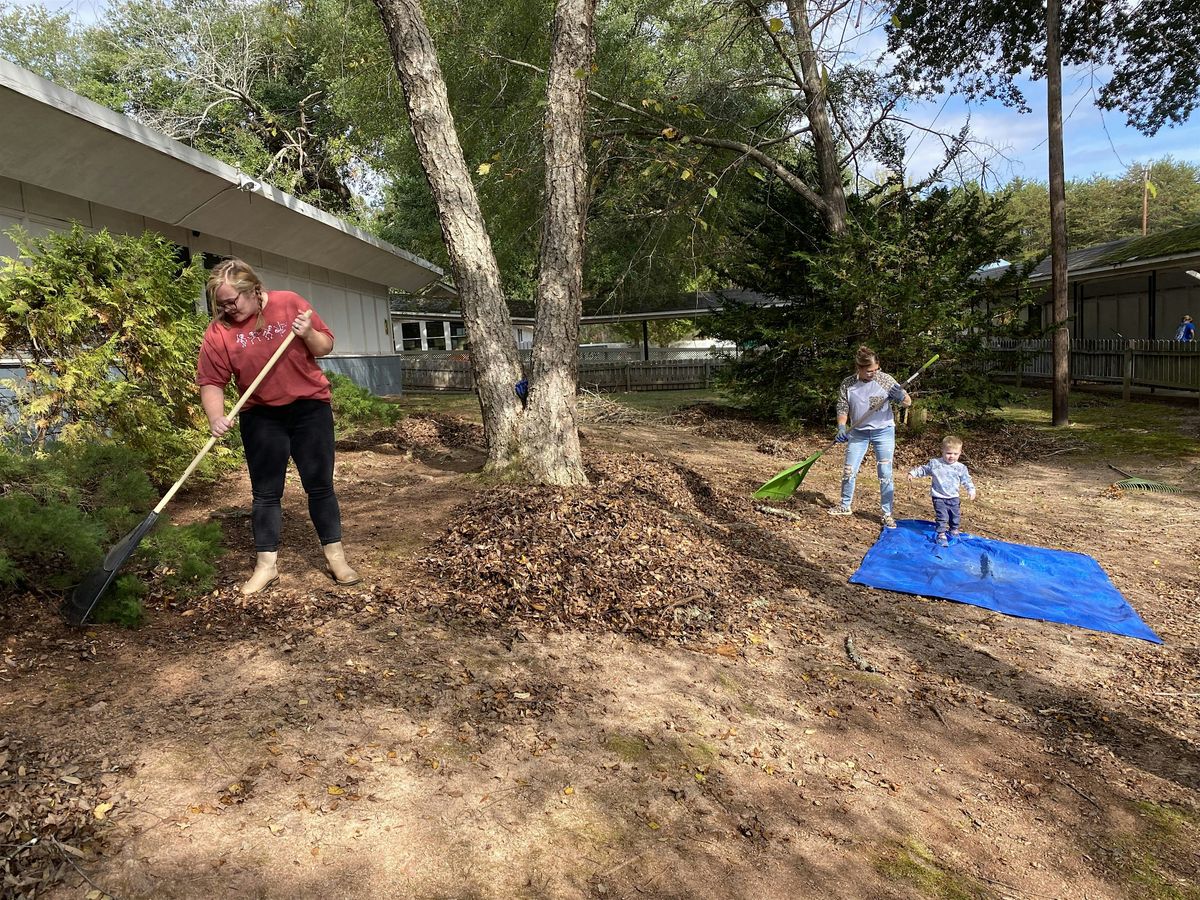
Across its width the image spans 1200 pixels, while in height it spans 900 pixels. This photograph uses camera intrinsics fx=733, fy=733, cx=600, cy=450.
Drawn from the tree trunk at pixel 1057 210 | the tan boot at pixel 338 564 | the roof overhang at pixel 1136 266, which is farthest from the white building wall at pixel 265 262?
the roof overhang at pixel 1136 266

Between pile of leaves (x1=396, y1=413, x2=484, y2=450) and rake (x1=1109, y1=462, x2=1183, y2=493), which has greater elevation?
pile of leaves (x1=396, y1=413, x2=484, y2=450)

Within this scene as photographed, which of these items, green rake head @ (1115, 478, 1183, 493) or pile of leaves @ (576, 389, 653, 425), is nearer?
green rake head @ (1115, 478, 1183, 493)

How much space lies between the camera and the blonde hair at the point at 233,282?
3.72 m

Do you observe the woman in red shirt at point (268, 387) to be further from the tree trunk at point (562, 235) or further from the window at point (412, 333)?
the window at point (412, 333)

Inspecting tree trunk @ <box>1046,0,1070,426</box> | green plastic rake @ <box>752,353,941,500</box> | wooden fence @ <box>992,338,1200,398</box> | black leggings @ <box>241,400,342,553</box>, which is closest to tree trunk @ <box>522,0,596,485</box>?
black leggings @ <box>241,400,342,553</box>

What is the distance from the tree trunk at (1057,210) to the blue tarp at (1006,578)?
25.3 feet

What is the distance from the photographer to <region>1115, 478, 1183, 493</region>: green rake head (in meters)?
7.83

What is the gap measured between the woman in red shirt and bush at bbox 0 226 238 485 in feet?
7.38

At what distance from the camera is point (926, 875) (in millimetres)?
2482

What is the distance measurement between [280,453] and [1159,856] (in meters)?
4.18

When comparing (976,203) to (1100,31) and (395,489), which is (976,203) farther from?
(395,489)

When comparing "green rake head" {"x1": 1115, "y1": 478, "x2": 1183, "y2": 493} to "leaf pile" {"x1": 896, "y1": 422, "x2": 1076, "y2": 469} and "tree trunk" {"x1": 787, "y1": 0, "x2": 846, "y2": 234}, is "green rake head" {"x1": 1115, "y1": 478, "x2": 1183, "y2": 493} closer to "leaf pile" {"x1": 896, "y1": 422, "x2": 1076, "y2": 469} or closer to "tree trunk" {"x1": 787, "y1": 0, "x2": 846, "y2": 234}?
"leaf pile" {"x1": 896, "y1": 422, "x2": 1076, "y2": 469}

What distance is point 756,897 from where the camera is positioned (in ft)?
7.52

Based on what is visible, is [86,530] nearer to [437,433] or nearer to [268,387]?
[268,387]
